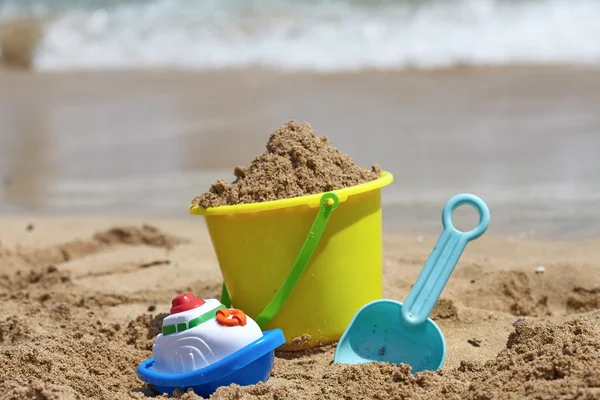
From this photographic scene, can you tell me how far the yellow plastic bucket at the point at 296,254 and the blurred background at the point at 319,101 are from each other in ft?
4.43

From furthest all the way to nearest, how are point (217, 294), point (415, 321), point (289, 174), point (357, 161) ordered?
point (357, 161)
point (217, 294)
point (289, 174)
point (415, 321)

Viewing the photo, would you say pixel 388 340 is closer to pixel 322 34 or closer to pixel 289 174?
pixel 289 174

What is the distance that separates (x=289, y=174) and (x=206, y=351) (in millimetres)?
596

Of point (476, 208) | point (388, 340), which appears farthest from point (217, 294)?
point (476, 208)

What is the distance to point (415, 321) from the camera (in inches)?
87.0

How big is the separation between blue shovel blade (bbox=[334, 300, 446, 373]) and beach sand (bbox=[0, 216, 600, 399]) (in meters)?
0.07

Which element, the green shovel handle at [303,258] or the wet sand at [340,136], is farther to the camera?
the wet sand at [340,136]

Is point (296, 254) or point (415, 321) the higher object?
point (296, 254)

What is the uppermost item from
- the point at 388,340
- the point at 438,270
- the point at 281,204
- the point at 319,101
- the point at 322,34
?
the point at 322,34

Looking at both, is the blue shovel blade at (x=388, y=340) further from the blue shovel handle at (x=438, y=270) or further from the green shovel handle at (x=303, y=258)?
the green shovel handle at (x=303, y=258)

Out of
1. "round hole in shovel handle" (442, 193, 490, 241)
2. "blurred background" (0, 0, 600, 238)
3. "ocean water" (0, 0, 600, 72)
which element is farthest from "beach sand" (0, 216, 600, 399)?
"ocean water" (0, 0, 600, 72)

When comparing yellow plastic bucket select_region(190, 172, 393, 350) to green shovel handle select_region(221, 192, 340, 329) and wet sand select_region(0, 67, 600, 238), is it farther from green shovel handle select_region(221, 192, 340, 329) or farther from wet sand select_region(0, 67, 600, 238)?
wet sand select_region(0, 67, 600, 238)

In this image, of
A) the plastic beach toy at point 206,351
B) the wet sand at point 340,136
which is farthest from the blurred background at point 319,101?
the plastic beach toy at point 206,351

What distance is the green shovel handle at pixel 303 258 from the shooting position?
7.22 feet
